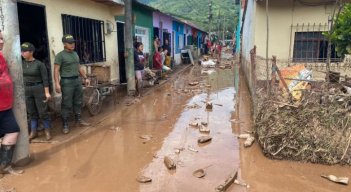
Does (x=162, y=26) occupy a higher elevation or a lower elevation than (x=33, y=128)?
higher

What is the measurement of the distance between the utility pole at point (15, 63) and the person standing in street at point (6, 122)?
10 cm

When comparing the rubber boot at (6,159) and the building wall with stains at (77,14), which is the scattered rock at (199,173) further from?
the building wall with stains at (77,14)

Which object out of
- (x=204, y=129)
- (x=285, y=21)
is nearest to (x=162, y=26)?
(x=285, y=21)

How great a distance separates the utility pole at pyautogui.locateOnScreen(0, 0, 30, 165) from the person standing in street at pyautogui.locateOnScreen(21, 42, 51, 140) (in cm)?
79

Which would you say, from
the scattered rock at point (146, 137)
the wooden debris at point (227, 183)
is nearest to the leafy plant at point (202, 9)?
the scattered rock at point (146, 137)

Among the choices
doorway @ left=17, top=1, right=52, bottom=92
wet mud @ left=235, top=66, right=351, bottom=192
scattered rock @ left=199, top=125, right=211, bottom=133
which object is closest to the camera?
wet mud @ left=235, top=66, right=351, bottom=192

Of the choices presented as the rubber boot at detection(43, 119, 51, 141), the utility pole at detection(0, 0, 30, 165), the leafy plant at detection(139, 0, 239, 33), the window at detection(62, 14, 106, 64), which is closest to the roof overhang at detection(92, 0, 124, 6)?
the window at detection(62, 14, 106, 64)

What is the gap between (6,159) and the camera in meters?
4.15

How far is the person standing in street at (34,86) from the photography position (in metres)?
5.11

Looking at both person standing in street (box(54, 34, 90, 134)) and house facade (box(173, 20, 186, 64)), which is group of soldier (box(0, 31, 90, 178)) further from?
house facade (box(173, 20, 186, 64))

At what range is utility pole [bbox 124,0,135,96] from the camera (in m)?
9.12

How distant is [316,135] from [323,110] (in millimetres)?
467

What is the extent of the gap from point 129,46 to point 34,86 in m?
4.43

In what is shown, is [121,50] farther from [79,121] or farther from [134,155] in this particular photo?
[134,155]
